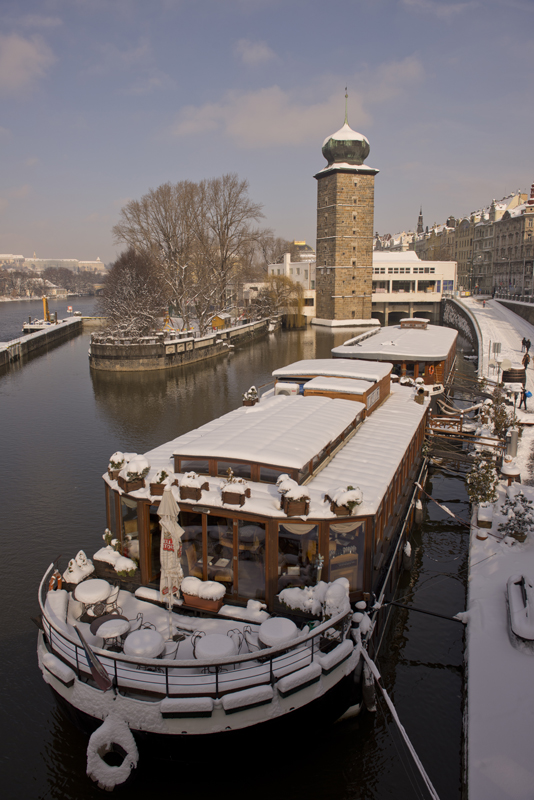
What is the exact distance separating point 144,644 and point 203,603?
51.3 inches

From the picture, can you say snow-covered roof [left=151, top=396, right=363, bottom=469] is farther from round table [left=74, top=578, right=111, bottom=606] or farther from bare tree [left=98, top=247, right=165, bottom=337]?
bare tree [left=98, top=247, right=165, bottom=337]

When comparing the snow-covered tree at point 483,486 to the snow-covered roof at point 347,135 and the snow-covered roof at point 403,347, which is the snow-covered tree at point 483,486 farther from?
the snow-covered roof at point 347,135

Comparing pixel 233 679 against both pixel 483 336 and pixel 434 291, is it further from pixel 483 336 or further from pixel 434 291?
pixel 434 291

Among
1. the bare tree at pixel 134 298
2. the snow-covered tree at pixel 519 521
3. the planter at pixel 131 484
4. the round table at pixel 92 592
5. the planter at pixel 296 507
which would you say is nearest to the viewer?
the planter at pixel 296 507

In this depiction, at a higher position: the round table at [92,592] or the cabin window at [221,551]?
the cabin window at [221,551]

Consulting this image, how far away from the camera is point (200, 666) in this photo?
21.1 ft

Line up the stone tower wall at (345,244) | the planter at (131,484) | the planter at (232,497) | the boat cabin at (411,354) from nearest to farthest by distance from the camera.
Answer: the planter at (232,497), the planter at (131,484), the boat cabin at (411,354), the stone tower wall at (345,244)

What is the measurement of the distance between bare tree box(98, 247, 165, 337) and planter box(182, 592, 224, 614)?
35.7 m

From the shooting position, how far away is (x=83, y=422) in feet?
82.2

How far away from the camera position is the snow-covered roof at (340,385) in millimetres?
14281

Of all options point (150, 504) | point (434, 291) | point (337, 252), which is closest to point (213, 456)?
point (150, 504)

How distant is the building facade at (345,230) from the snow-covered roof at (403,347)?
37464 mm

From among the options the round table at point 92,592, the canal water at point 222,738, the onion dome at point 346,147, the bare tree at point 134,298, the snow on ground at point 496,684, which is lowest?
the canal water at point 222,738

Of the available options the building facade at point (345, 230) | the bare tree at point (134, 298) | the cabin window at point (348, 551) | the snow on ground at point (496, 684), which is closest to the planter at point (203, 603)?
the cabin window at point (348, 551)
